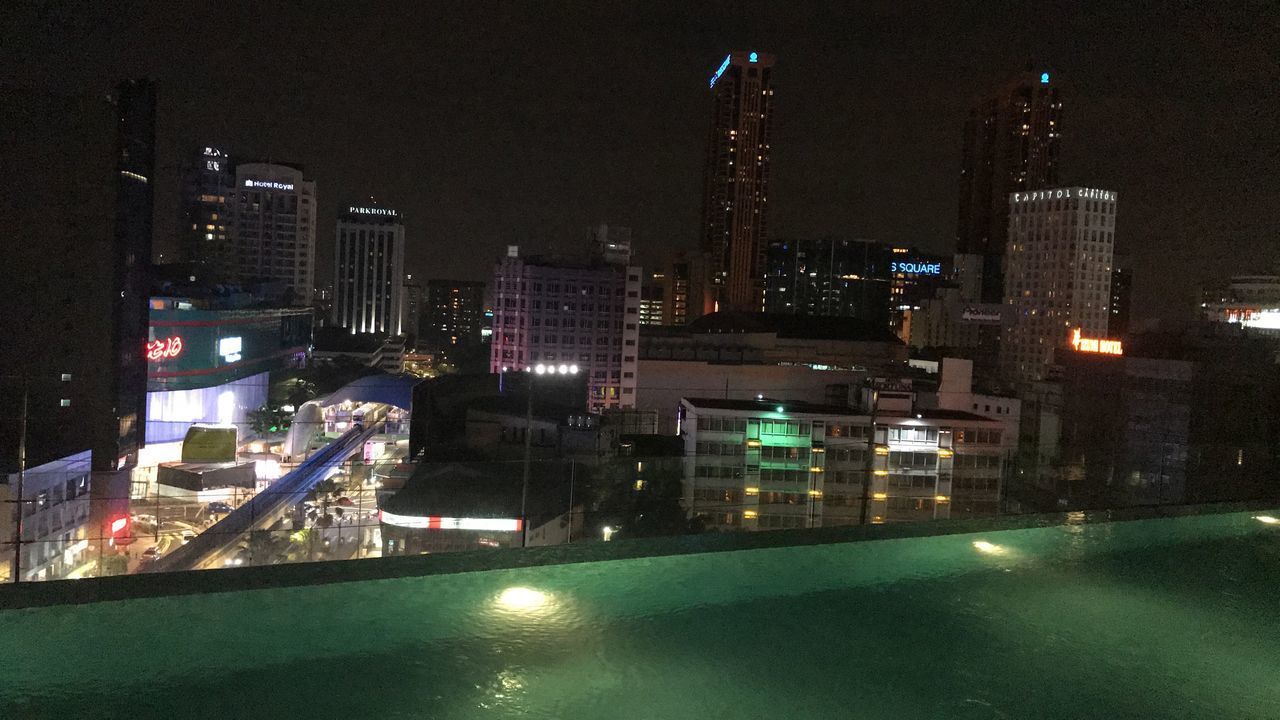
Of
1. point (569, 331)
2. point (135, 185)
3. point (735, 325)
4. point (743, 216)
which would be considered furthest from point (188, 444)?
point (743, 216)

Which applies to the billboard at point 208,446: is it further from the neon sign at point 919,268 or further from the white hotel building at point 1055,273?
the neon sign at point 919,268

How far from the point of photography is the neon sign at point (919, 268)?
49500 mm

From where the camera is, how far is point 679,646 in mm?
1907

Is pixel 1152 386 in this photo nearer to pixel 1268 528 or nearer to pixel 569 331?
pixel 1268 528

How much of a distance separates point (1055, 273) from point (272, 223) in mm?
35490

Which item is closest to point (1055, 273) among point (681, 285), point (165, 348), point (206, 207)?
point (681, 285)

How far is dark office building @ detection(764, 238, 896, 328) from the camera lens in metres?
51.3

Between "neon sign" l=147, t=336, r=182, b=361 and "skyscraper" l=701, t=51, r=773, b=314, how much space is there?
39.6 m

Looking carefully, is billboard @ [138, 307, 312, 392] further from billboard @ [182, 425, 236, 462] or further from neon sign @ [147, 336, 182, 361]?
billboard @ [182, 425, 236, 462]

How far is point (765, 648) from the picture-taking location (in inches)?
75.4

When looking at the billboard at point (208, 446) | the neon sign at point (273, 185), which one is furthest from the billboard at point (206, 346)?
the neon sign at point (273, 185)

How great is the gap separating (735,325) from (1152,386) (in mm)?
20538

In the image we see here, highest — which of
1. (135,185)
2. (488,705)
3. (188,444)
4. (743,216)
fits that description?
(743,216)

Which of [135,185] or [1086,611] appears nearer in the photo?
[1086,611]
